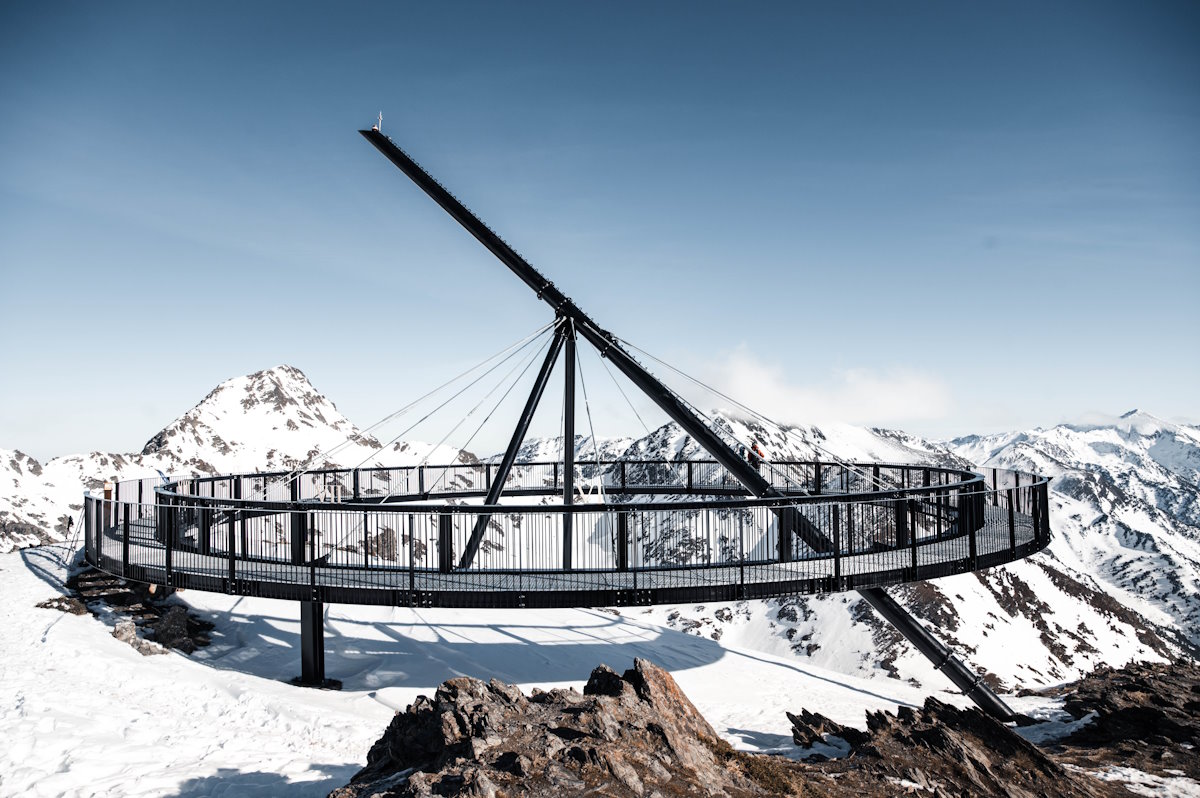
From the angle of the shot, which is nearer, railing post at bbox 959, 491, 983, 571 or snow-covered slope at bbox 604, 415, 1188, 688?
railing post at bbox 959, 491, 983, 571

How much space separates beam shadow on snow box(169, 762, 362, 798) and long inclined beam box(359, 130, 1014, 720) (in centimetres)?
926

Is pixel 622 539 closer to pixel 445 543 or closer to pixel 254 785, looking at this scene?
pixel 445 543

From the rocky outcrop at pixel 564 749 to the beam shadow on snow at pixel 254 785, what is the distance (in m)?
1.25

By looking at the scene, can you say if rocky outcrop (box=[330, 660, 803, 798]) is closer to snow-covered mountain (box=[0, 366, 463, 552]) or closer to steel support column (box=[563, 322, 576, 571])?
steel support column (box=[563, 322, 576, 571])

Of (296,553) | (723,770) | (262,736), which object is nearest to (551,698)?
(723,770)

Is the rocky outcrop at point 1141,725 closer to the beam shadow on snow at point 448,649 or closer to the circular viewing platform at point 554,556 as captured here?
the circular viewing platform at point 554,556

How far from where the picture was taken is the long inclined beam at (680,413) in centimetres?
1611

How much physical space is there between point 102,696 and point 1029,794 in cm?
1455

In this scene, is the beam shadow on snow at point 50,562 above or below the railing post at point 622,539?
below

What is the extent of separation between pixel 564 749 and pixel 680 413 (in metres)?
13.0

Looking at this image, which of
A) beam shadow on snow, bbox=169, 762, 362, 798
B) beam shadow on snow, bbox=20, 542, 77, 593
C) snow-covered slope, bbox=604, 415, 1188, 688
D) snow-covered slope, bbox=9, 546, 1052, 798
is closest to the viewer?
beam shadow on snow, bbox=169, 762, 362, 798

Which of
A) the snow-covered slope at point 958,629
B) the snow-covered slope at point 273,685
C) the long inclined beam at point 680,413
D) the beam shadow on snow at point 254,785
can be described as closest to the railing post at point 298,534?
the snow-covered slope at point 273,685

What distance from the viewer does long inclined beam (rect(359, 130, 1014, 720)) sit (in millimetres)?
16109

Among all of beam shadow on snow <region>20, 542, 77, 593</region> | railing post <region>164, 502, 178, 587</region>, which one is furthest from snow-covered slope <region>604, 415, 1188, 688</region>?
railing post <region>164, 502, 178, 587</region>
